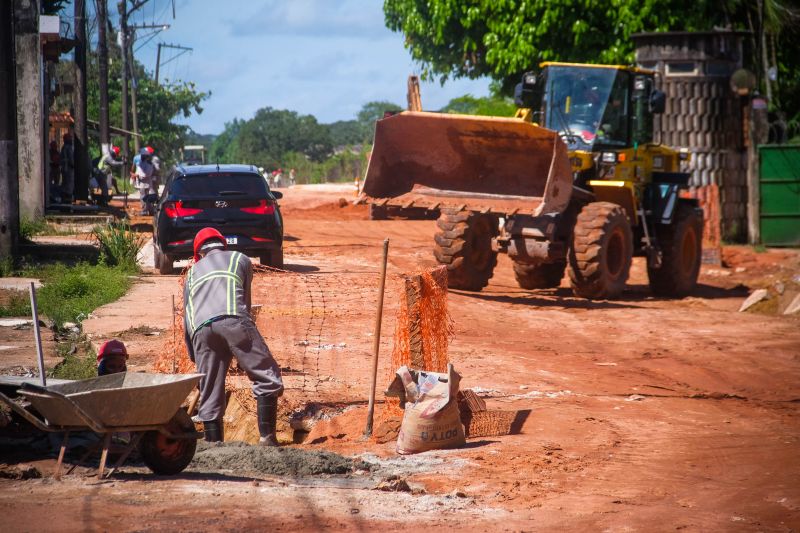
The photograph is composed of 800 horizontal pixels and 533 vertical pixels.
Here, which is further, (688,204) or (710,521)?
(688,204)

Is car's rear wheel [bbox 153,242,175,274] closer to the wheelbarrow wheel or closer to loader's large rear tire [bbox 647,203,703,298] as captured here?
loader's large rear tire [bbox 647,203,703,298]

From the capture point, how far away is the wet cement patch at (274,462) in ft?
24.5

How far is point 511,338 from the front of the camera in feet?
44.9

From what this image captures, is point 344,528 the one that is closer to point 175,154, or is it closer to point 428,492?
point 428,492

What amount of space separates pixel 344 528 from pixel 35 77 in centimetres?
1994

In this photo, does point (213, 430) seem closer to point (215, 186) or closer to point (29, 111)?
point (215, 186)

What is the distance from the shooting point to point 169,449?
23.4ft

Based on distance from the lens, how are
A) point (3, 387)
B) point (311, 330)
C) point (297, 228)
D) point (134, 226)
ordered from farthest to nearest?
point (297, 228) < point (134, 226) < point (311, 330) < point (3, 387)

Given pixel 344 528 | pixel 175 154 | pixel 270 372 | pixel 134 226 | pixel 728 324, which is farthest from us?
pixel 175 154

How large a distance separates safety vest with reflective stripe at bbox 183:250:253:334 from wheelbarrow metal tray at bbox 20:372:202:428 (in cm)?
97

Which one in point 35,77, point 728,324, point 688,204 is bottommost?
point 728,324

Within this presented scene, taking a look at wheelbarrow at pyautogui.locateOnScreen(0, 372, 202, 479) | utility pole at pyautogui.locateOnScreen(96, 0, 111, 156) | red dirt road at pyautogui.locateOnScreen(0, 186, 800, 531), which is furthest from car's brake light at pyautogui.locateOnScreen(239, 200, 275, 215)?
utility pole at pyautogui.locateOnScreen(96, 0, 111, 156)

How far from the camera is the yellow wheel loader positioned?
16.2 meters

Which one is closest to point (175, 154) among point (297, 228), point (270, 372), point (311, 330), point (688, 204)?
point (297, 228)
